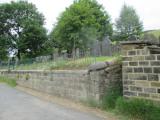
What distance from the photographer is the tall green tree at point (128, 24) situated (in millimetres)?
41500

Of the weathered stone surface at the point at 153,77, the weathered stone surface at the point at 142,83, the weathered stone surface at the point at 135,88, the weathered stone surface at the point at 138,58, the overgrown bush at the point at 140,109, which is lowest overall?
the overgrown bush at the point at 140,109

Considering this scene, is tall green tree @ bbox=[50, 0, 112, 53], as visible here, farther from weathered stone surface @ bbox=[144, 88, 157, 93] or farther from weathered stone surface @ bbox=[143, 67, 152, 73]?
weathered stone surface @ bbox=[144, 88, 157, 93]

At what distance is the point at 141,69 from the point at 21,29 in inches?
1385

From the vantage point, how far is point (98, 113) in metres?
7.68

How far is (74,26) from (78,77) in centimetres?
2279

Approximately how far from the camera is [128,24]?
4231cm

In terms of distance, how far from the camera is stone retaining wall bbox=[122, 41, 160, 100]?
655 cm

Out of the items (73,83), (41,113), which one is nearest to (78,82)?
(73,83)

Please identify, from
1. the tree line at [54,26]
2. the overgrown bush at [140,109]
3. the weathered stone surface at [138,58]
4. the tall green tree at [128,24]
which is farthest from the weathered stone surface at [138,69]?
the tall green tree at [128,24]

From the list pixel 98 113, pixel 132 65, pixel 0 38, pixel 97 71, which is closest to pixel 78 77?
pixel 97 71

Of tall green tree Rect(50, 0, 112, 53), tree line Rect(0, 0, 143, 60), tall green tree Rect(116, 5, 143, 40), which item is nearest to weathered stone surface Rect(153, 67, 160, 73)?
tall green tree Rect(50, 0, 112, 53)

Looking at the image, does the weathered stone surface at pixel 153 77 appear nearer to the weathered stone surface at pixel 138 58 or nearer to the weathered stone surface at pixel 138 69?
the weathered stone surface at pixel 138 69

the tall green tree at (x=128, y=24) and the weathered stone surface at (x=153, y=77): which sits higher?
the tall green tree at (x=128, y=24)

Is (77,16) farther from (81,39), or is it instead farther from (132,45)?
(132,45)
